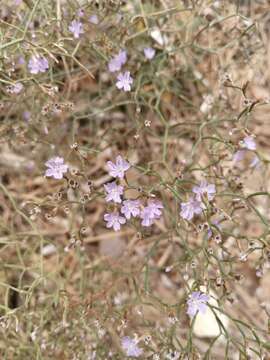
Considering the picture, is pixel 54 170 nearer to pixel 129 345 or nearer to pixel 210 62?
pixel 129 345

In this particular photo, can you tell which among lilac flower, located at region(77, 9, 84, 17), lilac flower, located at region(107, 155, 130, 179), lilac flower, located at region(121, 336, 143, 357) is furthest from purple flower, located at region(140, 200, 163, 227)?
lilac flower, located at region(77, 9, 84, 17)

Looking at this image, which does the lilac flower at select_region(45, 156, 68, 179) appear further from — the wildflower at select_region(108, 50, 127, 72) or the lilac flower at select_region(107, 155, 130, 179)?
the wildflower at select_region(108, 50, 127, 72)

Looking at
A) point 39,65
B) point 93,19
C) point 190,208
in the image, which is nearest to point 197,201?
point 190,208

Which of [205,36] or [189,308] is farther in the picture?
[205,36]

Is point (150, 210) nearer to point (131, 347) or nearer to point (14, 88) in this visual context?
point (131, 347)

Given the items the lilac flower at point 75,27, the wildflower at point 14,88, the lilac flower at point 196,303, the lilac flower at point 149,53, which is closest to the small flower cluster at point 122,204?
the lilac flower at point 196,303

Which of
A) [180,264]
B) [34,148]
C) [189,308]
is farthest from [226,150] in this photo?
[34,148]

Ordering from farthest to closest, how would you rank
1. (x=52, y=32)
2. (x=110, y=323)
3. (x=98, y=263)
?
1. (x=98, y=263)
2. (x=110, y=323)
3. (x=52, y=32)
